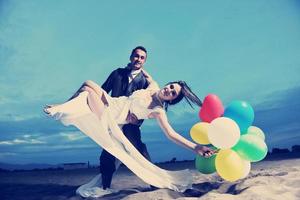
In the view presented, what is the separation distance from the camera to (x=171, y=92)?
10.3 feet

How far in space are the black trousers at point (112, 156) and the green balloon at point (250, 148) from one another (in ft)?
Result: 2.97

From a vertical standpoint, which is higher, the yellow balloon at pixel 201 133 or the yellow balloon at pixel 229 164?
the yellow balloon at pixel 201 133

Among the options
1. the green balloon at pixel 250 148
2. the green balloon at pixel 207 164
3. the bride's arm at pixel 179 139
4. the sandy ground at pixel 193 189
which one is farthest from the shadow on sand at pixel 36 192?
the green balloon at pixel 250 148

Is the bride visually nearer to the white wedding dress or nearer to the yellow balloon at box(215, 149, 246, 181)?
the white wedding dress

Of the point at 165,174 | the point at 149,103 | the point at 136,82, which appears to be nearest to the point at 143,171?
the point at 165,174

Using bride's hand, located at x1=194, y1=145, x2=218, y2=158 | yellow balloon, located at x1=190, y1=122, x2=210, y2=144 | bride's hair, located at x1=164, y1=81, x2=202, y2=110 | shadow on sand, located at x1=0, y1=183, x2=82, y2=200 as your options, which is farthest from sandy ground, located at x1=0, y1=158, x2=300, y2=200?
bride's hair, located at x1=164, y1=81, x2=202, y2=110

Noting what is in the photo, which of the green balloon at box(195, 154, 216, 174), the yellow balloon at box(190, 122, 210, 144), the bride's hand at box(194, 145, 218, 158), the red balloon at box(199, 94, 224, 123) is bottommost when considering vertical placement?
the green balloon at box(195, 154, 216, 174)

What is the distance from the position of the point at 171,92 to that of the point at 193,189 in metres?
0.87

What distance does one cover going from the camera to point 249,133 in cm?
288

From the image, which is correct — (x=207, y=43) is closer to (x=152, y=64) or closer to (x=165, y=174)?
(x=152, y=64)

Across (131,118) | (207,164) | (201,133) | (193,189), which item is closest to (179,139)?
(201,133)

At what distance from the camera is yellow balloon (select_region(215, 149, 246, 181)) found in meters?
2.58

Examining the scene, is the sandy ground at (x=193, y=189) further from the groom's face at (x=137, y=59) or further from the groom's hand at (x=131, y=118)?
the groom's face at (x=137, y=59)

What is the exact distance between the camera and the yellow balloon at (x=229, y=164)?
8.48ft
